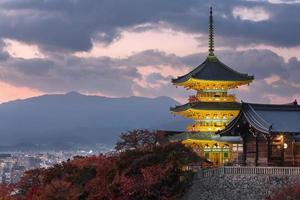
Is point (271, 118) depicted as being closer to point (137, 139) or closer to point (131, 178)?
point (131, 178)

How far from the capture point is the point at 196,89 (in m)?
57.9

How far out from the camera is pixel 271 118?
41938 mm

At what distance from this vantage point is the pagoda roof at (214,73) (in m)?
56.2

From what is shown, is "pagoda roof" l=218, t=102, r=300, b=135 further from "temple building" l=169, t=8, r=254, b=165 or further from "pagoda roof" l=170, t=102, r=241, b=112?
"pagoda roof" l=170, t=102, r=241, b=112

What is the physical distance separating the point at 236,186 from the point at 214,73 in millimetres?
19140

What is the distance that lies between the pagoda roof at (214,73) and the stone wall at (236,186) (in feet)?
51.6

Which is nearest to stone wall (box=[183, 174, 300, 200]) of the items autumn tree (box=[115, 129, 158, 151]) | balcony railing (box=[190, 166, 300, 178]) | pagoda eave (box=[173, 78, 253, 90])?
balcony railing (box=[190, 166, 300, 178])

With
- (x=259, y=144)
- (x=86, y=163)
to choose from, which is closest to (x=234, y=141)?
(x=259, y=144)

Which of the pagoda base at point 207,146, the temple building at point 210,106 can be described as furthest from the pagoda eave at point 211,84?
the pagoda base at point 207,146

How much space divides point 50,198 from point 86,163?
4878 mm

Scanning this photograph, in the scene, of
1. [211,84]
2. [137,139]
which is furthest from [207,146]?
[137,139]

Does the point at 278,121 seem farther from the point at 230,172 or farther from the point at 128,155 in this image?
the point at 128,155

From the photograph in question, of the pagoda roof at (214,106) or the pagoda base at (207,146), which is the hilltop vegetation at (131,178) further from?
the pagoda roof at (214,106)

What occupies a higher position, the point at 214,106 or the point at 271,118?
the point at 214,106
